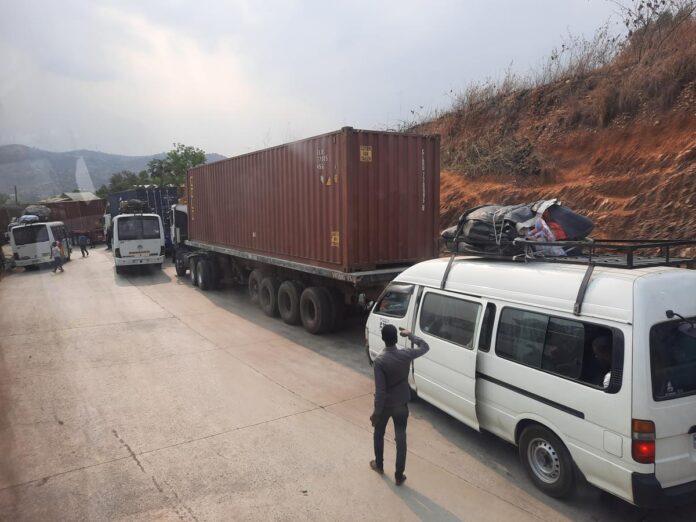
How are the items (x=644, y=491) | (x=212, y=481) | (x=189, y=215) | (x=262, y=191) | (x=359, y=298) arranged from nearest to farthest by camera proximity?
(x=644, y=491), (x=212, y=481), (x=359, y=298), (x=262, y=191), (x=189, y=215)

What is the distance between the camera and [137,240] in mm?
18156

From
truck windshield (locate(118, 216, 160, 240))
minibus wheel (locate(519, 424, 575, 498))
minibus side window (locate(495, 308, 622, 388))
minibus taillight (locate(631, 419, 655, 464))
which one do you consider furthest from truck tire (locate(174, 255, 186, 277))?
minibus taillight (locate(631, 419, 655, 464))

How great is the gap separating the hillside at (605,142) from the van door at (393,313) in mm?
6562

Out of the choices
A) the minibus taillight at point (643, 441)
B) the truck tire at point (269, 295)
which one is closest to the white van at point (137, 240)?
the truck tire at point (269, 295)

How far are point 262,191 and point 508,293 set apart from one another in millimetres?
8071

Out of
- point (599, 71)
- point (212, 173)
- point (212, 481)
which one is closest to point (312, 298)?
point (212, 481)

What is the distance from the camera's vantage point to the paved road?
393cm

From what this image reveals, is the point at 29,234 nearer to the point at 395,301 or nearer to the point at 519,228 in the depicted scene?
the point at 395,301

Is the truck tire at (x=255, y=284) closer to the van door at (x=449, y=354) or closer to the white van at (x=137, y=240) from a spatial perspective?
the van door at (x=449, y=354)

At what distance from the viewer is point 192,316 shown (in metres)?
11.4

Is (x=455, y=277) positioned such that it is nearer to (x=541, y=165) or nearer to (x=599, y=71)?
(x=541, y=165)

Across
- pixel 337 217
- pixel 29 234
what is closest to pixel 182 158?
pixel 29 234

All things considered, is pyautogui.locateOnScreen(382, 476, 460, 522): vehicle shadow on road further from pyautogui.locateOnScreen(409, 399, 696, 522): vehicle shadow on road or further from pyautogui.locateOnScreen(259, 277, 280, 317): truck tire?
pyautogui.locateOnScreen(259, 277, 280, 317): truck tire

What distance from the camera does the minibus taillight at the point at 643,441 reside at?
3170mm
